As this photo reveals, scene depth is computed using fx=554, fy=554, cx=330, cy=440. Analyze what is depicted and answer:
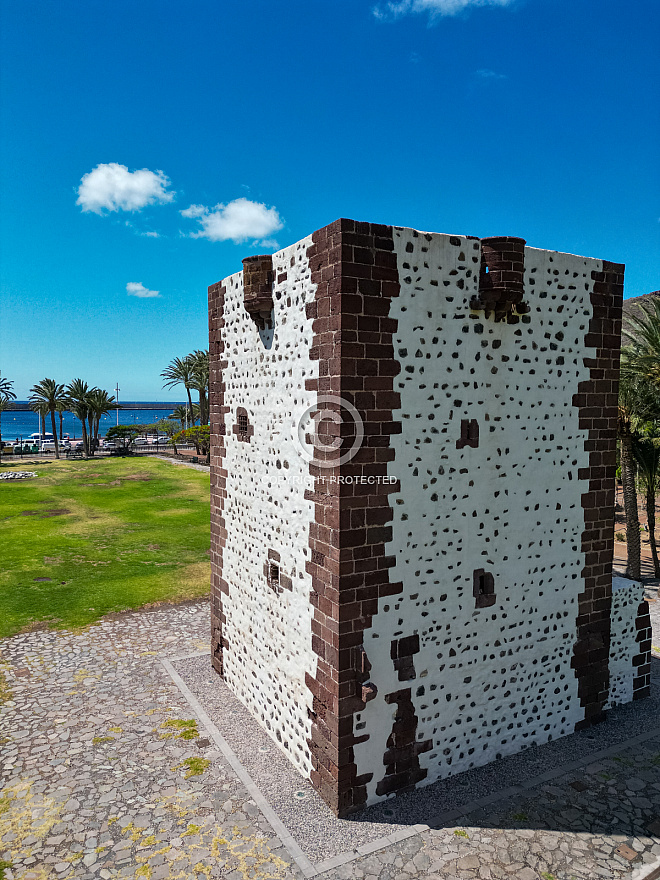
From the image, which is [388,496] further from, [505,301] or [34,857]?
[34,857]

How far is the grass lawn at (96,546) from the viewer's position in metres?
13.5

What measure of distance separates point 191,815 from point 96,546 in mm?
14076

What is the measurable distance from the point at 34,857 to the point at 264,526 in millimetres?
4327

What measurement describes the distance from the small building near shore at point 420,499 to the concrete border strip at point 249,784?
24.4 inches

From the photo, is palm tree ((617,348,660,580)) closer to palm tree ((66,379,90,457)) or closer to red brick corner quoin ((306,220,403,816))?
red brick corner quoin ((306,220,403,816))

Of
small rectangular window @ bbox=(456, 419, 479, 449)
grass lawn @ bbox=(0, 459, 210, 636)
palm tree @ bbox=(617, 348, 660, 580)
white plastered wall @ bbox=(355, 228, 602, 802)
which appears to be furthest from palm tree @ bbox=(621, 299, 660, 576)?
grass lawn @ bbox=(0, 459, 210, 636)

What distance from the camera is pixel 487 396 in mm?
6961

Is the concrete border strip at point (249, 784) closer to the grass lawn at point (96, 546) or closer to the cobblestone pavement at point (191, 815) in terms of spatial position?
the cobblestone pavement at point (191, 815)

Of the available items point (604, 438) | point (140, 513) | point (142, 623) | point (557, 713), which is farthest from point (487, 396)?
point (140, 513)

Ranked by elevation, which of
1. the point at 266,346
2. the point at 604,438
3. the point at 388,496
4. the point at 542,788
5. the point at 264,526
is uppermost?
the point at 266,346

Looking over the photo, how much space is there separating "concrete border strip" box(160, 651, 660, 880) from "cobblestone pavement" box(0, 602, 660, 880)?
41mm

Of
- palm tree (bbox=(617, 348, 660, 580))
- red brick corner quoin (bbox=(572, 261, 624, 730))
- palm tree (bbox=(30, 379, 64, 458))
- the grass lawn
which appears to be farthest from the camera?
palm tree (bbox=(30, 379, 64, 458))

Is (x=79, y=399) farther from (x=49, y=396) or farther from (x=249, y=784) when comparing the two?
(x=249, y=784)

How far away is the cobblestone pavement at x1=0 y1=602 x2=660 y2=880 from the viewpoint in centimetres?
567
